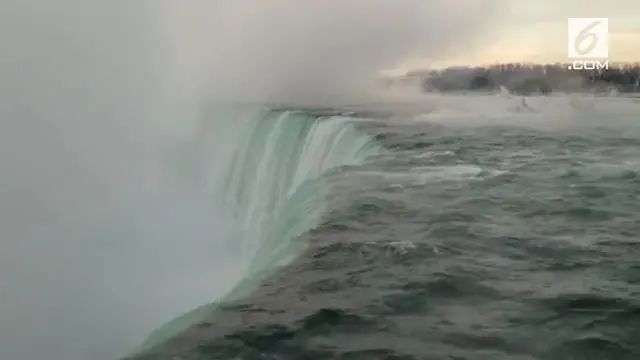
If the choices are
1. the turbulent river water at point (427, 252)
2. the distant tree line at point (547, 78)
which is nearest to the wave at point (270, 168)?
the turbulent river water at point (427, 252)

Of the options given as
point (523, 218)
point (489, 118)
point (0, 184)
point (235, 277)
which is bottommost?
point (235, 277)

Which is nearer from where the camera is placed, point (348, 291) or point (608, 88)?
point (348, 291)

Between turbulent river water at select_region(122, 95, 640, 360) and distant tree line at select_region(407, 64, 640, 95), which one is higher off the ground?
distant tree line at select_region(407, 64, 640, 95)

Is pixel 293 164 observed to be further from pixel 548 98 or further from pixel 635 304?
pixel 548 98

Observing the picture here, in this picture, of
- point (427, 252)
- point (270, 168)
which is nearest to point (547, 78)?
point (270, 168)

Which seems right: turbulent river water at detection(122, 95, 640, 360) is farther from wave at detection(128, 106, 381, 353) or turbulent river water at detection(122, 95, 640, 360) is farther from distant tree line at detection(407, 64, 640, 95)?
distant tree line at detection(407, 64, 640, 95)

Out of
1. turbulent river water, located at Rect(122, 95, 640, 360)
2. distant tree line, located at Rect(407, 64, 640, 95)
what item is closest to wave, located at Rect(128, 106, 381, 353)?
turbulent river water, located at Rect(122, 95, 640, 360)

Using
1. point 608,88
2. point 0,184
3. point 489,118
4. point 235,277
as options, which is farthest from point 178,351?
point 608,88
